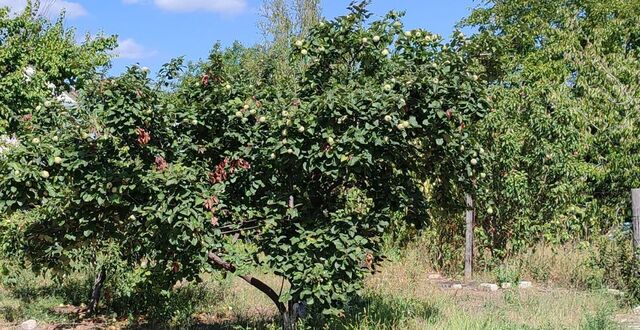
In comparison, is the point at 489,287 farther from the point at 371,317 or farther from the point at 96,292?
the point at 96,292

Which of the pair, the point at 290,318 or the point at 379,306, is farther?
the point at 379,306

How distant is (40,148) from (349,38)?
91.7 inches

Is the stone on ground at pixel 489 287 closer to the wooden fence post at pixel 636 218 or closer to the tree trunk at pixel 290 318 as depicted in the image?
the wooden fence post at pixel 636 218

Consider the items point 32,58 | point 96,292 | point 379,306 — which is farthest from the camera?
point 32,58

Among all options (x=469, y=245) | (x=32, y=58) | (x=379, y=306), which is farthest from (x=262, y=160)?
(x=32, y=58)

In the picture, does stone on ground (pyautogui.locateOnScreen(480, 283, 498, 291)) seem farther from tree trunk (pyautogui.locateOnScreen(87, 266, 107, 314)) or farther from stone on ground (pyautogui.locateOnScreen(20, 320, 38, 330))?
stone on ground (pyautogui.locateOnScreen(20, 320, 38, 330))

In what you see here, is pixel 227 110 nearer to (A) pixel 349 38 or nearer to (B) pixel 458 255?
(A) pixel 349 38

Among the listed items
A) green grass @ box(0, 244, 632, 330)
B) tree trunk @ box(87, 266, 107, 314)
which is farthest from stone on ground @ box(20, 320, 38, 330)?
tree trunk @ box(87, 266, 107, 314)

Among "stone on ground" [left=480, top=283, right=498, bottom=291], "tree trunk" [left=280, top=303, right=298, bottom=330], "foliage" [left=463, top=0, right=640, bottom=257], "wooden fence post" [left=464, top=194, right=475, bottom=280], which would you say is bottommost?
"tree trunk" [left=280, top=303, right=298, bottom=330]

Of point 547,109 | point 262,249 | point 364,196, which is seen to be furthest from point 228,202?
point 547,109

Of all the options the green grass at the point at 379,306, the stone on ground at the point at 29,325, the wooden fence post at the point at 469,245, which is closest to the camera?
the green grass at the point at 379,306

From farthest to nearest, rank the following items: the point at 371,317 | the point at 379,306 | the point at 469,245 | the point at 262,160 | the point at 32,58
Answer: the point at 32,58 → the point at 469,245 → the point at 379,306 → the point at 371,317 → the point at 262,160

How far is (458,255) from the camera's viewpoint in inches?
398

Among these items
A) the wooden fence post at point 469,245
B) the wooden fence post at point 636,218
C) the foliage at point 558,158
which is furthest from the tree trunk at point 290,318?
the wooden fence post at point 469,245
